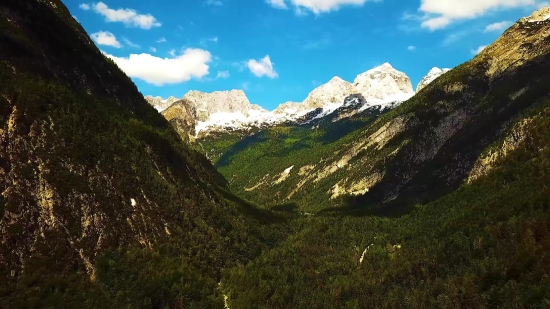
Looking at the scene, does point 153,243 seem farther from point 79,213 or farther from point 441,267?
point 441,267

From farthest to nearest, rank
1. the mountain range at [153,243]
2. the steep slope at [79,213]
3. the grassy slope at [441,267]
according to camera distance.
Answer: the steep slope at [79,213] → the mountain range at [153,243] → the grassy slope at [441,267]

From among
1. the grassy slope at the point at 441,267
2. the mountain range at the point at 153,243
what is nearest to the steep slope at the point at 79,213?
the mountain range at the point at 153,243

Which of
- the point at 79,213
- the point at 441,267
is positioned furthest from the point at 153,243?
the point at 441,267

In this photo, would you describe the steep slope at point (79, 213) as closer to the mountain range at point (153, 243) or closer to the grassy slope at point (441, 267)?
the mountain range at point (153, 243)

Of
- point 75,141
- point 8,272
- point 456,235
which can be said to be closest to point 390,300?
point 456,235

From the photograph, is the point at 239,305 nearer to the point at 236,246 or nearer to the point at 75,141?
the point at 236,246

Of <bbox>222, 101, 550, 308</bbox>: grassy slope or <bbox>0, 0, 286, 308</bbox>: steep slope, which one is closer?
<bbox>222, 101, 550, 308</bbox>: grassy slope

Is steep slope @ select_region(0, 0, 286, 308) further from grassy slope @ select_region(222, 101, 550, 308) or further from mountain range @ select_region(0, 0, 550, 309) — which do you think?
grassy slope @ select_region(222, 101, 550, 308)

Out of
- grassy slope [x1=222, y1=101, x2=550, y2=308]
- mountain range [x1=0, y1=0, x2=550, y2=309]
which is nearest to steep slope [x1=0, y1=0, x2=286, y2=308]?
mountain range [x1=0, y1=0, x2=550, y2=309]
